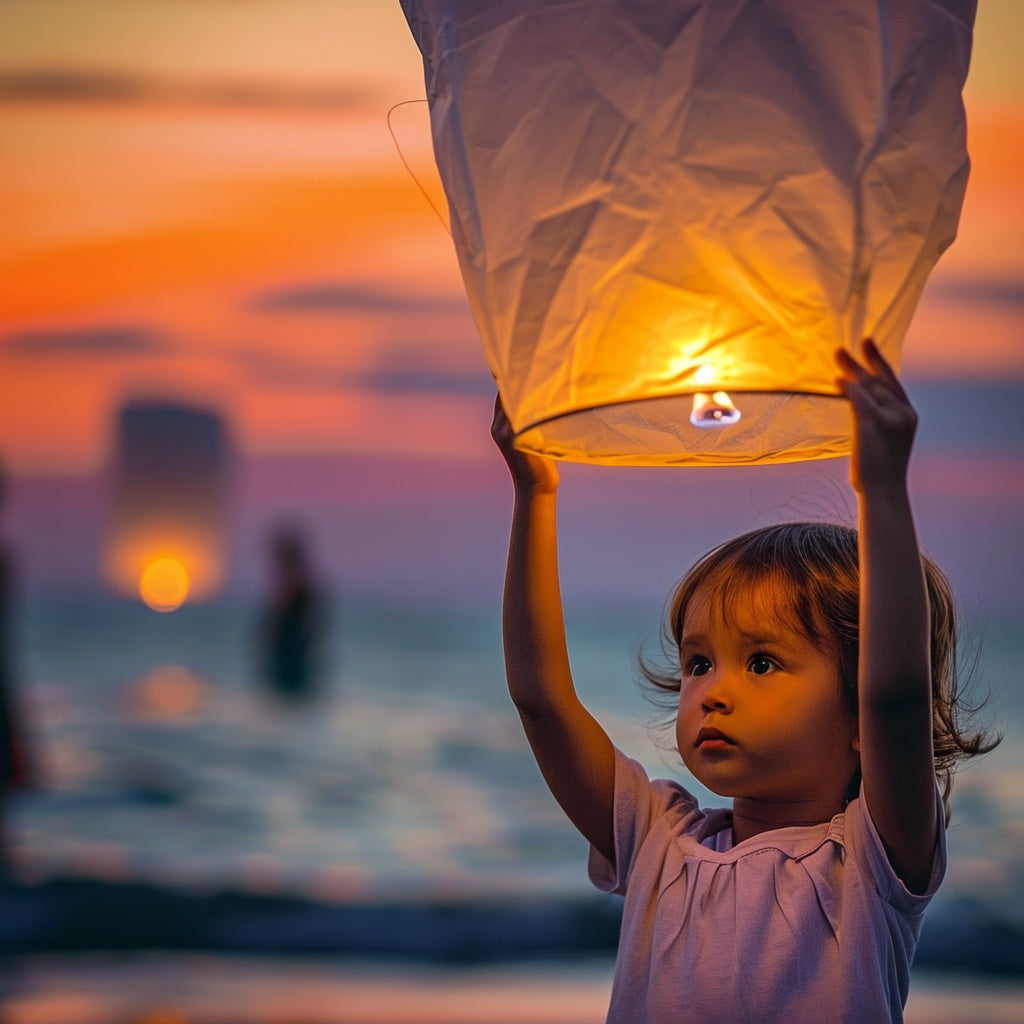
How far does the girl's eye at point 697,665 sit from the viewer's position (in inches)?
41.9

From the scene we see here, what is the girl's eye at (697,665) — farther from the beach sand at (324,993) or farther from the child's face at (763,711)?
the beach sand at (324,993)

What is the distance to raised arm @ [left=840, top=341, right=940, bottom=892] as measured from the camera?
777 mm

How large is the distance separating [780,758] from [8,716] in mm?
3024

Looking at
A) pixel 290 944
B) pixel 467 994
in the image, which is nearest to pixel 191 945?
pixel 290 944

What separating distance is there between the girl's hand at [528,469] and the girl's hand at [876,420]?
0.28 metres

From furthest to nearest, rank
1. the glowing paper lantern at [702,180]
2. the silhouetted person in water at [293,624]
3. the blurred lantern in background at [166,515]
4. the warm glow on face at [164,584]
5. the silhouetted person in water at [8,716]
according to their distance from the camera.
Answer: the warm glow on face at [164,584] → the blurred lantern in background at [166,515] → the silhouetted person in water at [293,624] → the silhouetted person in water at [8,716] → the glowing paper lantern at [702,180]

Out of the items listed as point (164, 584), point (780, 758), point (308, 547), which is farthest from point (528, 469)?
point (164, 584)

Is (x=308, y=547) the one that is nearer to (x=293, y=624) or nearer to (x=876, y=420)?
(x=293, y=624)

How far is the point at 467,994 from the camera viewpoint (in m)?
3.34

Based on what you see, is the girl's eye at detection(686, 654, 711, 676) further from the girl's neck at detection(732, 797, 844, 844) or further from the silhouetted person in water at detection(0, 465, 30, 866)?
the silhouetted person in water at detection(0, 465, 30, 866)

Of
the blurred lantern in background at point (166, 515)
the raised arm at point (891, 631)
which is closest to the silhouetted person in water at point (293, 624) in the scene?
the blurred lantern in background at point (166, 515)

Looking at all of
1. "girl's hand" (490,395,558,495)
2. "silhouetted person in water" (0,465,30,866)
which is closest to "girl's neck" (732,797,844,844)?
"girl's hand" (490,395,558,495)

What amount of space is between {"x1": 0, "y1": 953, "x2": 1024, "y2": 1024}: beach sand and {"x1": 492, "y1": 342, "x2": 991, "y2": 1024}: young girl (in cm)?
202

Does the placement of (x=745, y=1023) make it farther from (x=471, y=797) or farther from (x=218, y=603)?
(x=218, y=603)
